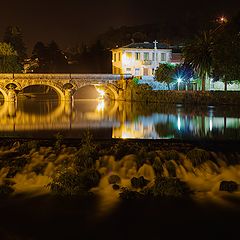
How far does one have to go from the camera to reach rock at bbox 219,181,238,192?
18594mm

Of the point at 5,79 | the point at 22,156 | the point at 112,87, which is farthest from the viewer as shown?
the point at 112,87

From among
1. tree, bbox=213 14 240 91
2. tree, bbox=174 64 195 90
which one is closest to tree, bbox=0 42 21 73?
tree, bbox=174 64 195 90

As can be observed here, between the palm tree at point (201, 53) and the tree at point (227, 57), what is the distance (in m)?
2.48

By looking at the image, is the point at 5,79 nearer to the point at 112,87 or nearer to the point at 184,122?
the point at 112,87

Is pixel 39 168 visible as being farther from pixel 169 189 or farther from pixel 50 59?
pixel 50 59

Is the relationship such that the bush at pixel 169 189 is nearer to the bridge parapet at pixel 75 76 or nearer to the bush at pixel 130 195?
the bush at pixel 130 195

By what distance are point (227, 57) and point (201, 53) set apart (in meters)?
6.86

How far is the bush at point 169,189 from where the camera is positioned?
1811cm

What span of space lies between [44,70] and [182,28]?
98.1 metres

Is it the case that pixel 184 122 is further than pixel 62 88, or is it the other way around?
pixel 62 88

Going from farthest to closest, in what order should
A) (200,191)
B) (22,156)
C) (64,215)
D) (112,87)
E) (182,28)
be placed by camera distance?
(182,28), (112,87), (22,156), (200,191), (64,215)

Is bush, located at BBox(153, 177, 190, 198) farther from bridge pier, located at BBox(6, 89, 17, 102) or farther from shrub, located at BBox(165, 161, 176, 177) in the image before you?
bridge pier, located at BBox(6, 89, 17, 102)

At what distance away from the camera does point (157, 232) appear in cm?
1491

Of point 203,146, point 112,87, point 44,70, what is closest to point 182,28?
point 44,70
